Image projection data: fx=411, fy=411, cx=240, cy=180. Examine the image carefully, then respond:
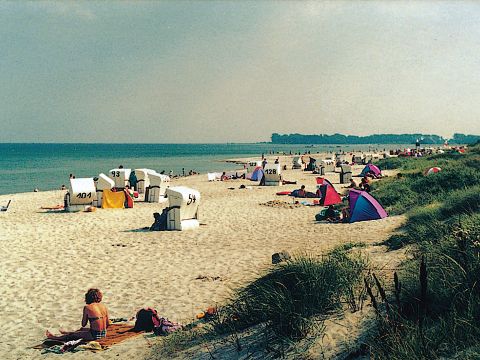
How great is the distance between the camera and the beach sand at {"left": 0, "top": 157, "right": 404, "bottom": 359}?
744 cm

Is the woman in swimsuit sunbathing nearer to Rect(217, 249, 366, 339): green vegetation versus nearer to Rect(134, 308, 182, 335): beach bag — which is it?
Rect(134, 308, 182, 335): beach bag

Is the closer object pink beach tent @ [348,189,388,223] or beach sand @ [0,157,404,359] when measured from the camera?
beach sand @ [0,157,404,359]

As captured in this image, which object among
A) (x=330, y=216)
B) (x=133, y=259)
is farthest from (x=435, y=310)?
(x=330, y=216)

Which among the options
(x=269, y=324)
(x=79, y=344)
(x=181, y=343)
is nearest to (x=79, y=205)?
(x=79, y=344)

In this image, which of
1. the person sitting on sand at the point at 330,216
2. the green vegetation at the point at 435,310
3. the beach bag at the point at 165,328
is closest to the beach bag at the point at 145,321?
the beach bag at the point at 165,328

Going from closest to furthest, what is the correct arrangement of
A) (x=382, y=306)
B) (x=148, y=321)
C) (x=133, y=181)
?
(x=382, y=306), (x=148, y=321), (x=133, y=181)

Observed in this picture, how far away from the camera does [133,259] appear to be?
11.2 metres

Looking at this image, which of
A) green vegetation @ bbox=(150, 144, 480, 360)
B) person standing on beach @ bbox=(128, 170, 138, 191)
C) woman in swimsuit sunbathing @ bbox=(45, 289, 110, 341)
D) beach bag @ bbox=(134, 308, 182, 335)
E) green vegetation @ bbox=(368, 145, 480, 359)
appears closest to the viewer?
green vegetation @ bbox=(368, 145, 480, 359)

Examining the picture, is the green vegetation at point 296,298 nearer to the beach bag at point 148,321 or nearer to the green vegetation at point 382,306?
the green vegetation at point 382,306

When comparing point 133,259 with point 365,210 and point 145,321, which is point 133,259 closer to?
point 145,321

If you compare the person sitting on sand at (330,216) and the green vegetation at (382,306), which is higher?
the green vegetation at (382,306)

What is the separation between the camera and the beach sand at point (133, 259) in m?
7.44

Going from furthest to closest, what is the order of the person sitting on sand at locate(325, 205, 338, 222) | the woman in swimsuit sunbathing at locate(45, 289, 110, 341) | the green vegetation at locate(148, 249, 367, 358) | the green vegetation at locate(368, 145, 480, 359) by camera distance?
1. the person sitting on sand at locate(325, 205, 338, 222)
2. the woman in swimsuit sunbathing at locate(45, 289, 110, 341)
3. the green vegetation at locate(148, 249, 367, 358)
4. the green vegetation at locate(368, 145, 480, 359)

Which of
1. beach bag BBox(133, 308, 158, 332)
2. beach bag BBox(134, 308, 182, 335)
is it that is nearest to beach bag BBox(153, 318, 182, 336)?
beach bag BBox(134, 308, 182, 335)
